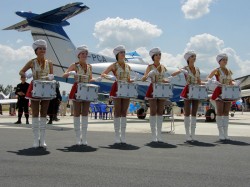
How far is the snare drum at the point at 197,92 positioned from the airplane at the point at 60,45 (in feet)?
27.7

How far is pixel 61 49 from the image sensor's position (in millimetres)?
18719

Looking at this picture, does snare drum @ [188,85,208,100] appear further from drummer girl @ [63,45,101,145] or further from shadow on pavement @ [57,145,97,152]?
shadow on pavement @ [57,145,97,152]

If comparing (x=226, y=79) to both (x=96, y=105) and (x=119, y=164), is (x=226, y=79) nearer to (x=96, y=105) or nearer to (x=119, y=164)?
(x=119, y=164)

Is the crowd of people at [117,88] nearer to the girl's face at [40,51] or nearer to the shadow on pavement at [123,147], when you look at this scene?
the girl's face at [40,51]

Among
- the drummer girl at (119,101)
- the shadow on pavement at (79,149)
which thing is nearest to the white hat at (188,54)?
the drummer girl at (119,101)

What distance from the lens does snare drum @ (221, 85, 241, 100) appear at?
7.70m

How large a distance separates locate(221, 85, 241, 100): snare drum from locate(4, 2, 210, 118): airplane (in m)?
8.68

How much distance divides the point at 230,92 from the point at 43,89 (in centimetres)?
396

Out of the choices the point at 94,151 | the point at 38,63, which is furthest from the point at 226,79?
the point at 38,63

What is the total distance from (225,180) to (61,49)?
51.8 feet

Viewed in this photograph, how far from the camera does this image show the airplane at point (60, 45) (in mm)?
16219

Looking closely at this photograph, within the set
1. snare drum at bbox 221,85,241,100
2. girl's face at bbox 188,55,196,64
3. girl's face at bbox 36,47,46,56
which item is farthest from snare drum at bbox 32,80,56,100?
snare drum at bbox 221,85,241,100

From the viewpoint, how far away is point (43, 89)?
6.24 m

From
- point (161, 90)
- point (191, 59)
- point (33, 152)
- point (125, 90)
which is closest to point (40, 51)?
point (125, 90)
